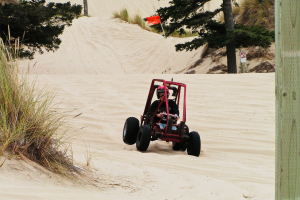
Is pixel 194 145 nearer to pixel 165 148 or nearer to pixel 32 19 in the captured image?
pixel 165 148

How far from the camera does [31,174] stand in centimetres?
300

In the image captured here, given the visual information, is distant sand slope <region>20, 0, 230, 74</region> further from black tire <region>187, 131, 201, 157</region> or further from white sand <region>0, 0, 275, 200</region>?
black tire <region>187, 131, 201, 157</region>

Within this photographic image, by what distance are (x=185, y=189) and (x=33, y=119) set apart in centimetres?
146

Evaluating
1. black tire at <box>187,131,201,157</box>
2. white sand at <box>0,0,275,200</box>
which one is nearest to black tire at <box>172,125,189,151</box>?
white sand at <box>0,0,275,200</box>

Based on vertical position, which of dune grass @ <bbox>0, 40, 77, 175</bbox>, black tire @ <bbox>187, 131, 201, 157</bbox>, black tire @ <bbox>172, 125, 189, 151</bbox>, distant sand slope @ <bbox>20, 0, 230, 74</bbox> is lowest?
black tire @ <bbox>172, 125, 189, 151</bbox>

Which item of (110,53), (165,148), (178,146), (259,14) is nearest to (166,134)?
(178,146)

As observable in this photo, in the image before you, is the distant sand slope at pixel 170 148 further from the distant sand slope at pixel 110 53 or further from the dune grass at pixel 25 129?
the distant sand slope at pixel 110 53

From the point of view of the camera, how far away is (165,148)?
589 centimetres

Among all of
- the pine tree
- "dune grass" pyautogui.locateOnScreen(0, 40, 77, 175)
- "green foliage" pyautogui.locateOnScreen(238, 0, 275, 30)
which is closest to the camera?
"dune grass" pyautogui.locateOnScreen(0, 40, 77, 175)

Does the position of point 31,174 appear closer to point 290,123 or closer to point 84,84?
point 290,123

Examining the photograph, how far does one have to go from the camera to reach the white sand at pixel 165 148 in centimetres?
307

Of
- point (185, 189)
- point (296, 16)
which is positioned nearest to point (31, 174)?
point (185, 189)

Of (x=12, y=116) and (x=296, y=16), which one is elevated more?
(x=296, y=16)

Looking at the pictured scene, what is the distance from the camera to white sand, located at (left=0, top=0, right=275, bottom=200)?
10.1 ft
